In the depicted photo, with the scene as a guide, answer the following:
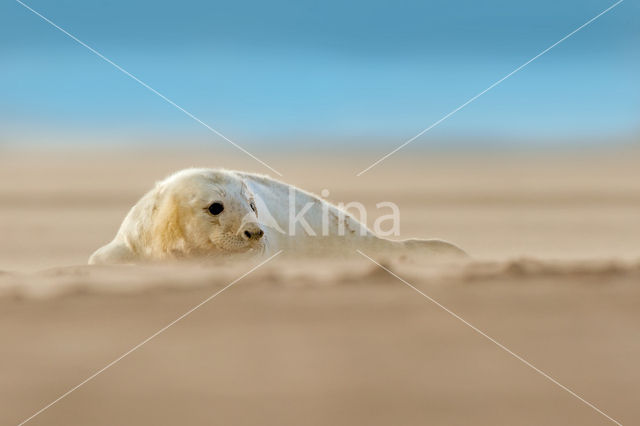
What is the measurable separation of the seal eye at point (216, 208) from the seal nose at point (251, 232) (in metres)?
0.24

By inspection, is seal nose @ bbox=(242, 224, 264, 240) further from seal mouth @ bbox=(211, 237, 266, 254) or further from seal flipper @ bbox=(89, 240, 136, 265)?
seal flipper @ bbox=(89, 240, 136, 265)

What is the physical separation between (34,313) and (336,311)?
778 millimetres

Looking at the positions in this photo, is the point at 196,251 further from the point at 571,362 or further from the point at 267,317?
the point at 571,362

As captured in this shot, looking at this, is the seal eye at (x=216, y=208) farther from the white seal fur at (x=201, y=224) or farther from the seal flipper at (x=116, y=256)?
the seal flipper at (x=116, y=256)

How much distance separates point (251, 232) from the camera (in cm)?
554

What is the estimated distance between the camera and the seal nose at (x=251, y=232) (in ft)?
18.2

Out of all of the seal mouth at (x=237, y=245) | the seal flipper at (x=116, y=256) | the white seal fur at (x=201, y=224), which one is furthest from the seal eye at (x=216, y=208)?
the seal flipper at (x=116, y=256)

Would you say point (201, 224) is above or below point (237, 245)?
above

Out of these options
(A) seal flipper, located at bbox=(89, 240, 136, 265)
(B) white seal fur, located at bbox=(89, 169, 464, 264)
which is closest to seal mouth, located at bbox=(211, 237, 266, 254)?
(B) white seal fur, located at bbox=(89, 169, 464, 264)

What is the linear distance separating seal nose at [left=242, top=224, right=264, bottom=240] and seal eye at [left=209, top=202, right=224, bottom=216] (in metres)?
0.24

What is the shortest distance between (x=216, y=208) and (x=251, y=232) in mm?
314

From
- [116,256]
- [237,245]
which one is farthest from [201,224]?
[116,256]

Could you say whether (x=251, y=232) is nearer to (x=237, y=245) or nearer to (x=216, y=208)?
(x=237, y=245)

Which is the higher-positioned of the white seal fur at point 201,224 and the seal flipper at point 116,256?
the white seal fur at point 201,224
